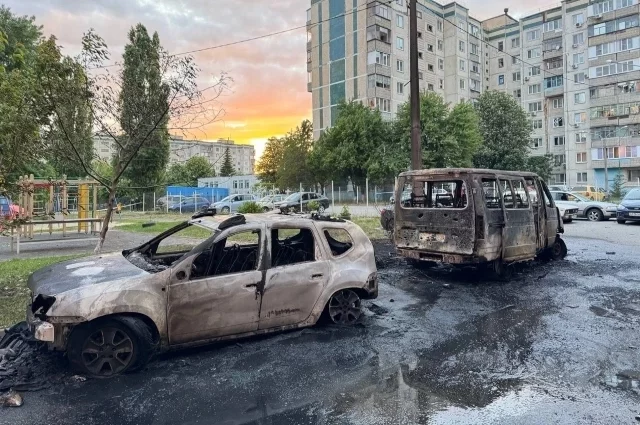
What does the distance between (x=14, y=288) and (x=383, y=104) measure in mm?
49809

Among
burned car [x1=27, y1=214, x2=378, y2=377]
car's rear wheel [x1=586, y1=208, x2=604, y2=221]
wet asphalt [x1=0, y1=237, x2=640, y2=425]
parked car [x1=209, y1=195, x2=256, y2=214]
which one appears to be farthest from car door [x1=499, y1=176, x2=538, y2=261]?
parked car [x1=209, y1=195, x2=256, y2=214]

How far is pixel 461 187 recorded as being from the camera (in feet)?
29.3

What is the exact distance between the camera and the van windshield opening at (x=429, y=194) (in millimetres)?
9055

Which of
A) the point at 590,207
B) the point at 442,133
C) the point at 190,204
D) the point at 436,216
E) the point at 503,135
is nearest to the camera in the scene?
the point at 436,216

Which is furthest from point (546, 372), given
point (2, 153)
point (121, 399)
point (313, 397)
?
point (2, 153)

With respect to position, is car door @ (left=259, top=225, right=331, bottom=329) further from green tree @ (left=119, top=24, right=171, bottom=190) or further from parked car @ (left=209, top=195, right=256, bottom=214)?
parked car @ (left=209, top=195, right=256, bottom=214)

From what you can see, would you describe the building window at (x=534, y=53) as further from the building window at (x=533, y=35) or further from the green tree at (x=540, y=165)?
the green tree at (x=540, y=165)

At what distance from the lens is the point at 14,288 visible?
24.8 ft

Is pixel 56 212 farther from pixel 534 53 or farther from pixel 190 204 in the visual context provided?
pixel 534 53

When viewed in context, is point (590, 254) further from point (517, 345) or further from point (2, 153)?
point (2, 153)

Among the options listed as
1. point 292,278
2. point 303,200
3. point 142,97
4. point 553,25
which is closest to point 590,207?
point 303,200

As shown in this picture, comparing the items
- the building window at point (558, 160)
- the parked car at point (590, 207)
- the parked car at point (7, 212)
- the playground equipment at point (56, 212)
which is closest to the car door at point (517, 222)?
the parked car at point (7, 212)

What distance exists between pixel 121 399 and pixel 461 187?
7.12m

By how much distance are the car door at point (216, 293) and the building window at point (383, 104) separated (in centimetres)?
4970
